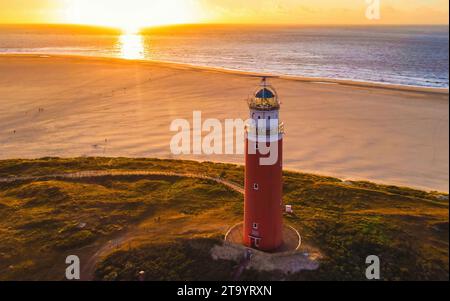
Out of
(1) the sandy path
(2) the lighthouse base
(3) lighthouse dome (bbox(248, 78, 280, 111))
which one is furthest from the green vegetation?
(3) lighthouse dome (bbox(248, 78, 280, 111))

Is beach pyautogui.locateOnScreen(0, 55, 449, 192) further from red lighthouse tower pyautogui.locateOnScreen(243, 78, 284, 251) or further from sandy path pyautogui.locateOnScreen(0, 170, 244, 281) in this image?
red lighthouse tower pyautogui.locateOnScreen(243, 78, 284, 251)

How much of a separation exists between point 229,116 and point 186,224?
30.0 metres

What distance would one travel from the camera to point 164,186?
100 feet

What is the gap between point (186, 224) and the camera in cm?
2380

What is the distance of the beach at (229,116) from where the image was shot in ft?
125

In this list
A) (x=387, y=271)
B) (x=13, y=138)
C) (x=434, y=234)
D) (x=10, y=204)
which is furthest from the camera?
(x=13, y=138)

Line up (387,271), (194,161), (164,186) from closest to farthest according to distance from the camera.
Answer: (387,271), (164,186), (194,161)

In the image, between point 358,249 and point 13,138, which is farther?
point 13,138

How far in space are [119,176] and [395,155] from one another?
26.9 metres

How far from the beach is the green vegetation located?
5861 mm

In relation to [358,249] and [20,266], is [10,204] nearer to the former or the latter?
[20,266]
